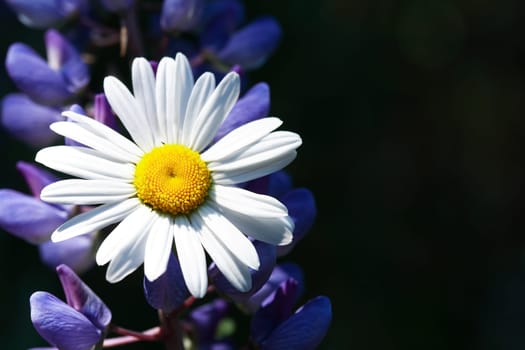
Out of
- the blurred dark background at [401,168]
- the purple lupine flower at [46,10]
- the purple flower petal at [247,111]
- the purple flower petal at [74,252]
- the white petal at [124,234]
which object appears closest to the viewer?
the white petal at [124,234]

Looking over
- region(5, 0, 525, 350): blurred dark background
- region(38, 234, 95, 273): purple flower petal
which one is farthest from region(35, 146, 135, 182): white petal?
region(5, 0, 525, 350): blurred dark background

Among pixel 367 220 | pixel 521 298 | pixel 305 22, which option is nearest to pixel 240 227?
pixel 305 22

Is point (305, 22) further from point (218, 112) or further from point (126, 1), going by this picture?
point (218, 112)

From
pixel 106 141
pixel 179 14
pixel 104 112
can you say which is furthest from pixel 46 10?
pixel 106 141

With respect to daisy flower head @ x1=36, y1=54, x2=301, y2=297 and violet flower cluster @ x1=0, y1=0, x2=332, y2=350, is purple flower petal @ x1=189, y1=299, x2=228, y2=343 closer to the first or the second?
violet flower cluster @ x1=0, y1=0, x2=332, y2=350

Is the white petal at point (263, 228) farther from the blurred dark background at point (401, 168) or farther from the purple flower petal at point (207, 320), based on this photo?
the blurred dark background at point (401, 168)

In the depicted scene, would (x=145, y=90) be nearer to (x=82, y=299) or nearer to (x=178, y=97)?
(x=178, y=97)

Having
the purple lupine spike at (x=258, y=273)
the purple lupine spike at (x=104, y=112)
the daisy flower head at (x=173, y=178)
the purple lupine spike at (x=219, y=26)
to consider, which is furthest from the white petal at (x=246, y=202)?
the purple lupine spike at (x=219, y=26)
